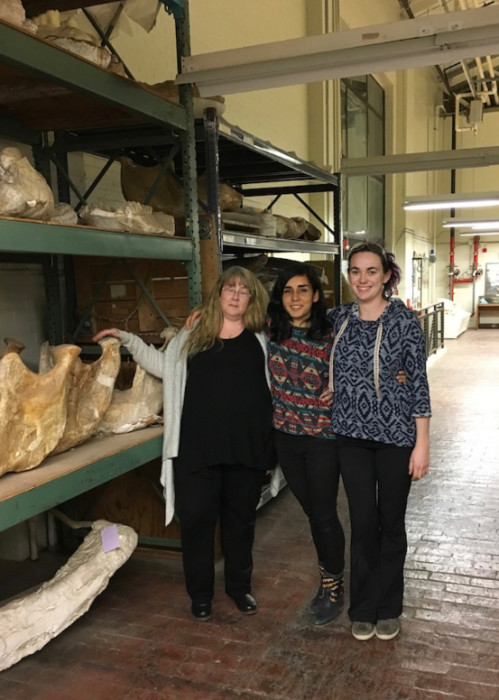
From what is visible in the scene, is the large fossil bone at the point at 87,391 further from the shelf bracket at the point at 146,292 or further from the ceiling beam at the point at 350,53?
the ceiling beam at the point at 350,53

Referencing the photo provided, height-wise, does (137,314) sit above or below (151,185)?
below

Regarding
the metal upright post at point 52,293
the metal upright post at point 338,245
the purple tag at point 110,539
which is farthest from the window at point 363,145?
the purple tag at point 110,539

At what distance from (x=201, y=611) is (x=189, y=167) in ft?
7.23

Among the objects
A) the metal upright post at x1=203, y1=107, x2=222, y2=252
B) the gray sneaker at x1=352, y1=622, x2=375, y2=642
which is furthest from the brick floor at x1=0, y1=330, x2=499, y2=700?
the metal upright post at x1=203, y1=107, x2=222, y2=252

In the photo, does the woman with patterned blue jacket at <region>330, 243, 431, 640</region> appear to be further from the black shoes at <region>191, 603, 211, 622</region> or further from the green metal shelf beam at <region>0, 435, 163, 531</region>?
the green metal shelf beam at <region>0, 435, 163, 531</region>

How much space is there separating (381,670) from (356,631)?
0.23m

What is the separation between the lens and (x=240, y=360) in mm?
2754

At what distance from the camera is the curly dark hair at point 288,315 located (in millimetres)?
2699

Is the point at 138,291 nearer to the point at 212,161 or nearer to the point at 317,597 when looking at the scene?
the point at 212,161

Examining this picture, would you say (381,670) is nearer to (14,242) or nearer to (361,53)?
(14,242)

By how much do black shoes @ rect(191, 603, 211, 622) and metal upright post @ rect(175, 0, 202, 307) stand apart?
4.92ft

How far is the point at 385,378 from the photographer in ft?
8.20

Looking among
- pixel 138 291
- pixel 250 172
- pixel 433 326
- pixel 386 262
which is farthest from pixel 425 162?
pixel 433 326

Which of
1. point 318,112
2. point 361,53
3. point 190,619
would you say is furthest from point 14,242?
point 318,112
